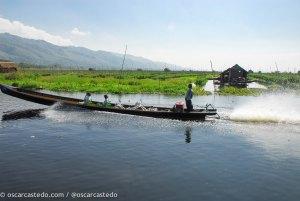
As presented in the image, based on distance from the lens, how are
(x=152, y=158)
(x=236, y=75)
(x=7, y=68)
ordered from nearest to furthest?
1. (x=152, y=158)
2. (x=236, y=75)
3. (x=7, y=68)

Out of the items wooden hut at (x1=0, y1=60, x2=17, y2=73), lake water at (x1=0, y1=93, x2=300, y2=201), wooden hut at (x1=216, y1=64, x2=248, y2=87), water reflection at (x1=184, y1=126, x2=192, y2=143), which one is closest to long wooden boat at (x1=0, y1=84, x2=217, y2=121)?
lake water at (x1=0, y1=93, x2=300, y2=201)

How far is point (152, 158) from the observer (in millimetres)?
18969

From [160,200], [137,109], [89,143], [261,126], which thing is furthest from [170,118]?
[160,200]

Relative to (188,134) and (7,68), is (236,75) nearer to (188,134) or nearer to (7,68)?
(188,134)

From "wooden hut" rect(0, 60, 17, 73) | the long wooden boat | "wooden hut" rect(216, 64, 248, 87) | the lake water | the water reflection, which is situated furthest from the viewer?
"wooden hut" rect(0, 60, 17, 73)

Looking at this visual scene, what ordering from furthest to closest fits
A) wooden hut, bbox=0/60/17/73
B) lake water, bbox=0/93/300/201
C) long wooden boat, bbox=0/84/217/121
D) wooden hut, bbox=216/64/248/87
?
1. wooden hut, bbox=0/60/17/73
2. wooden hut, bbox=216/64/248/87
3. long wooden boat, bbox=0/84/217/121
4. lake water, bbox=0/93/300/201

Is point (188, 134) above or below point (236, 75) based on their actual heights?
below

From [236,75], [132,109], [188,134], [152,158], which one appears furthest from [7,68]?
[152,158]

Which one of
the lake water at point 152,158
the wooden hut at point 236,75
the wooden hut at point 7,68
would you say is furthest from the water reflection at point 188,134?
the wooden hut at point 7,68

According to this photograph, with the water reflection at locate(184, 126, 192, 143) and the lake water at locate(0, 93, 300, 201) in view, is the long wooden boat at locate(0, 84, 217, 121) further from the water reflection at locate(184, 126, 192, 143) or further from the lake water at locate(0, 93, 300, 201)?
the water reflection at locate(184, 126, 192, 143)

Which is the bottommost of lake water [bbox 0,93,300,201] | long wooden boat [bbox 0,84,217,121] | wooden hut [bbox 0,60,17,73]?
lake water [bbox 0,93,300,201]

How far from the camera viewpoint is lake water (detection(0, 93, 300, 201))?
14625mm

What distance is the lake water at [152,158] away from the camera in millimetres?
14625

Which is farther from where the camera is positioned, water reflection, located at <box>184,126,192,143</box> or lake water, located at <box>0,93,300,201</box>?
water reflection, located at <box>184,126,192,143</box>
